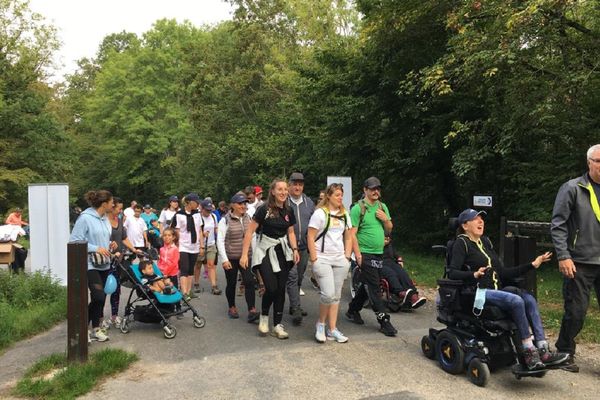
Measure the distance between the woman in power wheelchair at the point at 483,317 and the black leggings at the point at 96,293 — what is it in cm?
377

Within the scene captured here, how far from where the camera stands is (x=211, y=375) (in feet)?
16.2

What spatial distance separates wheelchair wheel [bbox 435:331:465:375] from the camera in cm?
473

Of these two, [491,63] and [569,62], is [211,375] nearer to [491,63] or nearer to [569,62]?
[491,63]

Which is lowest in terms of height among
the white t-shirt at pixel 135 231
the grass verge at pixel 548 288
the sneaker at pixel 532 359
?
the grass verge at pixel 548 288

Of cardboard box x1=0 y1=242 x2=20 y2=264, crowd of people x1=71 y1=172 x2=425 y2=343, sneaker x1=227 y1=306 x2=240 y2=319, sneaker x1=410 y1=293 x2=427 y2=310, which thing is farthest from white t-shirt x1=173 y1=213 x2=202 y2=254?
cardboard box x1=0 y1=242 x2=20 y2=264

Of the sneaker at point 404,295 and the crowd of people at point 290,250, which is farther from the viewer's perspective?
the sneaker at point 404,295

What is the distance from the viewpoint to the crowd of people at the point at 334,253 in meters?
4.73

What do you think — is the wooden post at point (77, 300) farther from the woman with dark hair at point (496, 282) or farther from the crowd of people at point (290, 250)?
the woman with dark hair at point (496, 282)

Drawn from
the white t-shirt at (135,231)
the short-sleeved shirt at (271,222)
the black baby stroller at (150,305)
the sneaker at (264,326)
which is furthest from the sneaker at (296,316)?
the white t-shirt at (135,231)

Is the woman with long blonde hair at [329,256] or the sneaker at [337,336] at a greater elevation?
the woman with long blonde hair at [329,256]

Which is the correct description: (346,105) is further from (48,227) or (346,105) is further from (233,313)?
(233,313)

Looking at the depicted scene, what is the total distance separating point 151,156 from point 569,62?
3607 centimetres

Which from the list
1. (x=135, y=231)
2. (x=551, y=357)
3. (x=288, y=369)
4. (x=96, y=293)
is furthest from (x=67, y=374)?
(x=135, y=231)

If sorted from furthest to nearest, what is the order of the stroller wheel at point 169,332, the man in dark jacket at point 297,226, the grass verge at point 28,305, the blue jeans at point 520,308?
the man in dark jacket at point 297,226 → the grass verge at point 28,305 → the stroller wheel at point 169,332 → the blue jeans at point 520,308
